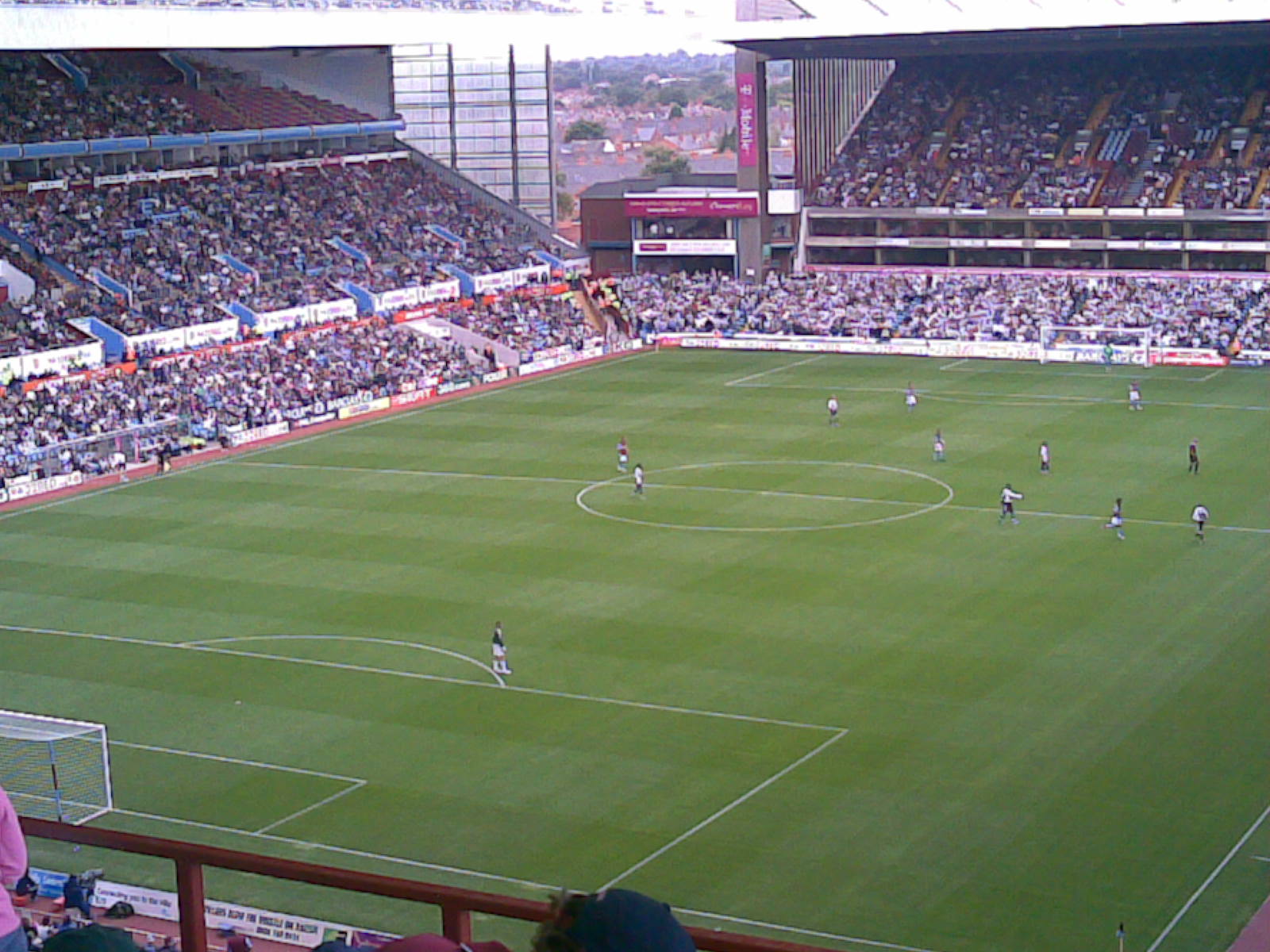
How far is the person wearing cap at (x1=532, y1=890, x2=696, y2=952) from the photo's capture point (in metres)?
4.13

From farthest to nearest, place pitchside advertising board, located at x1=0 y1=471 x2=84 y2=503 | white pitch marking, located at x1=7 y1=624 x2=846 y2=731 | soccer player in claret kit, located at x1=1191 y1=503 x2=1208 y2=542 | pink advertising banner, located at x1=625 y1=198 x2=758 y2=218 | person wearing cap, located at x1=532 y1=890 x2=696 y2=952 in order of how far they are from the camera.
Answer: pink advertising banner, located at x1=625 y1=198 x2=758 y2=218, pitchside advertising board, located at x1=0 y1=471 x2=84 y2=503, soccer player in claret kit, located at x1=1191 y1=503 x2=1208 y2=542, white pitch marking, located at x1=7 y1=624 x2=846 y2=731, person wearing cap, located at x1=532 y1=890 x2=696 y2=952

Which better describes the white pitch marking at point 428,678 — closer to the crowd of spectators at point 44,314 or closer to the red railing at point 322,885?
the crowd of spectators at point 44,314

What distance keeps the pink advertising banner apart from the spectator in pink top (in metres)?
82.5

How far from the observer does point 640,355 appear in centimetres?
7869

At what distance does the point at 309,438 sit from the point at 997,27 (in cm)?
3520

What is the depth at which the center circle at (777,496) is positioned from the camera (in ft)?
149

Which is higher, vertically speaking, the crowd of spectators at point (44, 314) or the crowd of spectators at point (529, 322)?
the crowd of spectators at point (44, 314)

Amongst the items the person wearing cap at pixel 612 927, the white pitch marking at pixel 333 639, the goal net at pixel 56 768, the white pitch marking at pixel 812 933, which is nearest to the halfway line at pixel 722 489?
the white pitch marking at pixel 333 639

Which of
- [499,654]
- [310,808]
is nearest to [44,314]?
[499,654]

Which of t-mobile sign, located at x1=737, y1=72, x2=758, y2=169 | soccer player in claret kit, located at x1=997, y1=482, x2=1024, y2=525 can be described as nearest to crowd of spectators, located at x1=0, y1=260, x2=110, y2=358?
soccer player in claret kit, located at x1=997, y1=482, x2=1024, y2=525

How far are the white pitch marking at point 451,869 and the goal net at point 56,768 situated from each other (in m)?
0.62

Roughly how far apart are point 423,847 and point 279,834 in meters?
2.28

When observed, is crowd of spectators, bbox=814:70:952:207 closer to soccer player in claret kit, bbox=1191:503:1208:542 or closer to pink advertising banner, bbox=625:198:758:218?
pink advertising banner, bbox=625:198:758:218

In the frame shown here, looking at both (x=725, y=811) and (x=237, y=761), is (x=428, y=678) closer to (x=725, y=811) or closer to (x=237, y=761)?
(x=237, y=761)
